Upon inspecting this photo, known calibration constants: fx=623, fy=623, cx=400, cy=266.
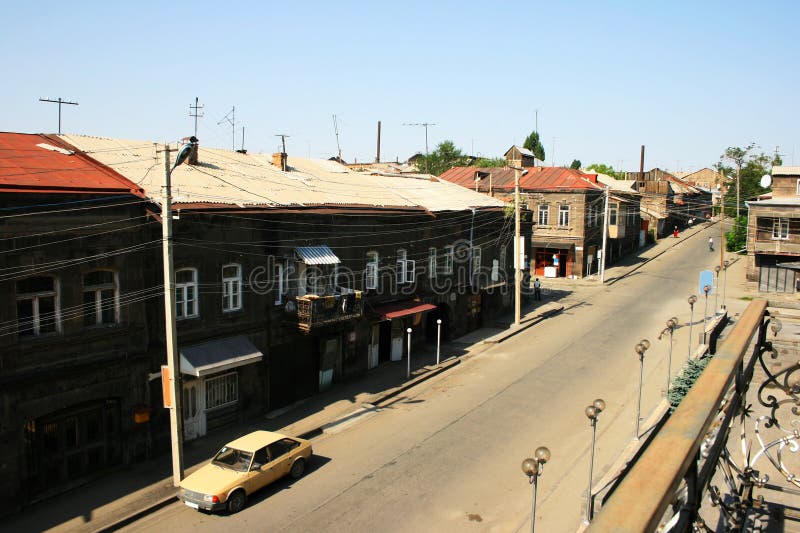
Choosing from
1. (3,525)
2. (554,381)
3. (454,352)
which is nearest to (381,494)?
(3,525)

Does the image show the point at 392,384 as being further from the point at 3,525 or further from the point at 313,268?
the point at 3,525

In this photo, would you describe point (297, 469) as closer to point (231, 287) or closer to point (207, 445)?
point (207, 445)

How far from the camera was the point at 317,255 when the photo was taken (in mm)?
25969

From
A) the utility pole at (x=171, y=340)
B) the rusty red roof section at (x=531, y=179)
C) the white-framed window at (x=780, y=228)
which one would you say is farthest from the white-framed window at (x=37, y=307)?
the white-framed window at (x=780, y=228)

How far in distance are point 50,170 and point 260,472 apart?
11.3 meters

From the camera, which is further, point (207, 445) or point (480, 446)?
point (480, 446)

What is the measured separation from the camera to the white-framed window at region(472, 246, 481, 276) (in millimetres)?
38281

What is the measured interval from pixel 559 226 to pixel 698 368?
107ft

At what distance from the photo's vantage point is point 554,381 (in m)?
28.5

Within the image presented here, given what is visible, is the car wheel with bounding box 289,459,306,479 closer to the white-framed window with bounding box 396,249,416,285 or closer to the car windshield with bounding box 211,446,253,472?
the car windshield with bounding box 211,446,253,472

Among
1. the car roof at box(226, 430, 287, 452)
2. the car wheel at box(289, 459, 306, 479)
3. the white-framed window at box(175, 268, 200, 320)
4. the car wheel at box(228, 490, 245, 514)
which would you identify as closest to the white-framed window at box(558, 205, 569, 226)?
the white-framed window at box(175, 268, 200, 320)

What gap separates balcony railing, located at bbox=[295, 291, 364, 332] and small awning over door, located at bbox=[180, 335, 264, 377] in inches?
92.9

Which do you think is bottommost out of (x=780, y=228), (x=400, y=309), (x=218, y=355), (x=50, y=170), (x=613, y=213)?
(x=218, y=355)

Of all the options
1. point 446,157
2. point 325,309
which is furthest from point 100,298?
point 446,157
